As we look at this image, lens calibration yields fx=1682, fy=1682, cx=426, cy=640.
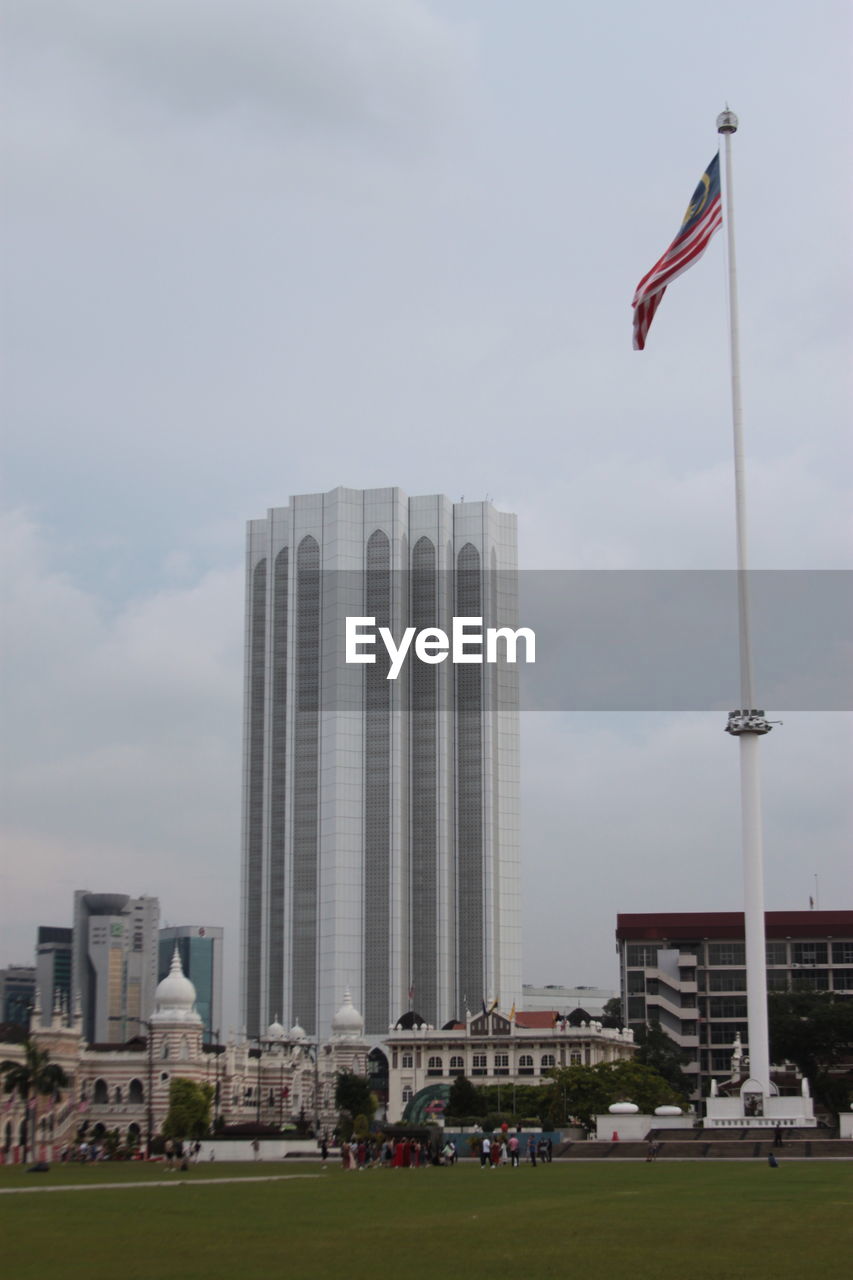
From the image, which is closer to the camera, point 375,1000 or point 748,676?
point 748,676

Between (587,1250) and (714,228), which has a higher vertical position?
(714,228)

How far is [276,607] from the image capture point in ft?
645

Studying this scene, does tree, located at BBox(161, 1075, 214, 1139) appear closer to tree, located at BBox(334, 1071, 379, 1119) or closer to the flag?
tree, located at BBox(334, 1071, 379, 1119)

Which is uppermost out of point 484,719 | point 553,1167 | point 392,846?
point 484,719

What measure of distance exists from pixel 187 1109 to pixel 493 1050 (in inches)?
1938

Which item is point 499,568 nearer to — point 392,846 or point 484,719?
point 484,719

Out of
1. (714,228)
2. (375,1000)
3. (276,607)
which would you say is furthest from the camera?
(276,607)

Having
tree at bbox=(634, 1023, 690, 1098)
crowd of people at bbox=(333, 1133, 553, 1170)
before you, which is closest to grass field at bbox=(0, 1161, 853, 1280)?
crowd of people at bbox=(333, 1133, 553, 1170)

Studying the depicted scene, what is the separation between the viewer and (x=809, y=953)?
155 m

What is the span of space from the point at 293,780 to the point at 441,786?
16.8m

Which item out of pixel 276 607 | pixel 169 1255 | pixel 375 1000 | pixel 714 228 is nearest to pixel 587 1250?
pixel 169 1255

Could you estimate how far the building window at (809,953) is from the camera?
155 metres

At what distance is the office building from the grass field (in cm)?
11044

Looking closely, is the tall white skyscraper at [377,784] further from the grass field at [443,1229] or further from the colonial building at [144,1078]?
the grass field at [443,1229]
